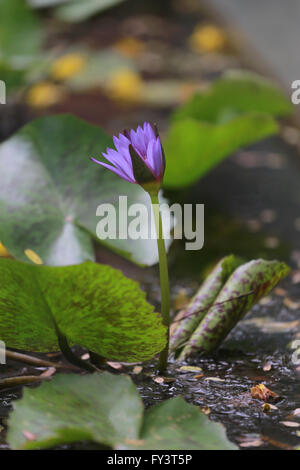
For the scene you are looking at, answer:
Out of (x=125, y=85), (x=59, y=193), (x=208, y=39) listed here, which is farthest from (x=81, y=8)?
(x=59, y=193)

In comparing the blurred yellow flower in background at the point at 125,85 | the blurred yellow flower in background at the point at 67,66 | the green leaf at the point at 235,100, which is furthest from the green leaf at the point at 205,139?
the blurred yellow flower in background at the point at 67,66

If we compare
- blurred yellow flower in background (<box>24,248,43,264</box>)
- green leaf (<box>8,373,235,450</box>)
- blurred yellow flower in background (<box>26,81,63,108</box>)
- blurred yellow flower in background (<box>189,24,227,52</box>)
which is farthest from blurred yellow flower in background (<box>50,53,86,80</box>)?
green leaf (<box>8,373,235,450</box>)

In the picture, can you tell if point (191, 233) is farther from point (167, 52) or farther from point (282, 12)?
point (282, 12)

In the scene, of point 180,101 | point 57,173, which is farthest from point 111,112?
point 57,173

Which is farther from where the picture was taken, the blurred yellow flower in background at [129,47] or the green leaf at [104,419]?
the blurred yellow flower in background at [129,47]

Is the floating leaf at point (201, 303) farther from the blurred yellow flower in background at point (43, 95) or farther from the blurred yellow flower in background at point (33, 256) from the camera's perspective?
the blurred yellow flower in background at point (43, 95)

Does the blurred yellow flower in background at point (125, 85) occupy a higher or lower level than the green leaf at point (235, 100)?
higher

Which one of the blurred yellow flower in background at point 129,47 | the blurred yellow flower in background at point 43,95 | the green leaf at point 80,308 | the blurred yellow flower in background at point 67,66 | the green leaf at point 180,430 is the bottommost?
the green leaf at point 180,430

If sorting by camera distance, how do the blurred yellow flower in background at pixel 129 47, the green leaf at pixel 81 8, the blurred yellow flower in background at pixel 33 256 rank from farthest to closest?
the blurred yellow flower in background at pixel 129 47
the green leaf at pixel 81 8
the blurred yellow flower in background at pixel 33 256

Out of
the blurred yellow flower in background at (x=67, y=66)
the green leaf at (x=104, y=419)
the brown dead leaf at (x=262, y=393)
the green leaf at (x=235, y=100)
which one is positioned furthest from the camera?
the blurred yellow flower in background at (x=67, y=66)
